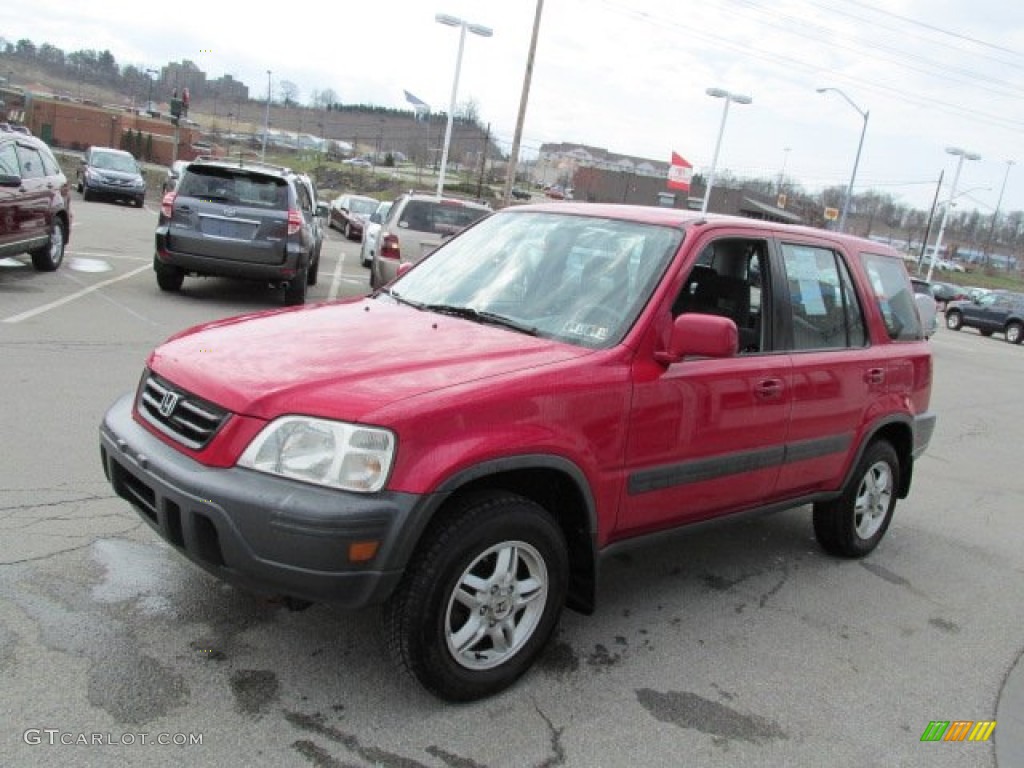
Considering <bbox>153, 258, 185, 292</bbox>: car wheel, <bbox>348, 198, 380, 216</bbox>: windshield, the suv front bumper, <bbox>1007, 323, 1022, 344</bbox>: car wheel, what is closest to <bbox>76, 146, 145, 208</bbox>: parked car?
<bbox>348, 198, 380, 216</bbox>: windshield

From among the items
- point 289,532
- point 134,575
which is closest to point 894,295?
point 289,532

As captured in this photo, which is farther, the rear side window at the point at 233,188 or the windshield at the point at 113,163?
the windshield at the point at 113,163

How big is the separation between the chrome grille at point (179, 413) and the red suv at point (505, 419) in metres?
0.01

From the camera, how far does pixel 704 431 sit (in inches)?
147

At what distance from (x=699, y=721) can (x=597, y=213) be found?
234 centimetres

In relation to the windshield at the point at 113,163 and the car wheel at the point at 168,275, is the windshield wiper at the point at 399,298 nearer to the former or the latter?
the car wheel at the point at 168,275

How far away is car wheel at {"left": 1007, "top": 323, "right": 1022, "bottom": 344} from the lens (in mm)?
29578

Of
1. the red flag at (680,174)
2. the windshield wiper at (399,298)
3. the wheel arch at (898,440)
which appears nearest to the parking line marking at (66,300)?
the windshield wiper at (399,298)

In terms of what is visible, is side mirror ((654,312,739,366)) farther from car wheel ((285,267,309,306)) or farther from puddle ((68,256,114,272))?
puddle ((68,256,114,272))

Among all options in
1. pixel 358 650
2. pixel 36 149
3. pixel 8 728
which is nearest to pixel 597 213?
pixel 358 650

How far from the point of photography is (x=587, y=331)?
3.54 m

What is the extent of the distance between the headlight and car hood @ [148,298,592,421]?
43 millimetres

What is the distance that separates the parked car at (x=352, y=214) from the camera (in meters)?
27.5

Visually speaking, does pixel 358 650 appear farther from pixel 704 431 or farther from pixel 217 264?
pixel 217 264
